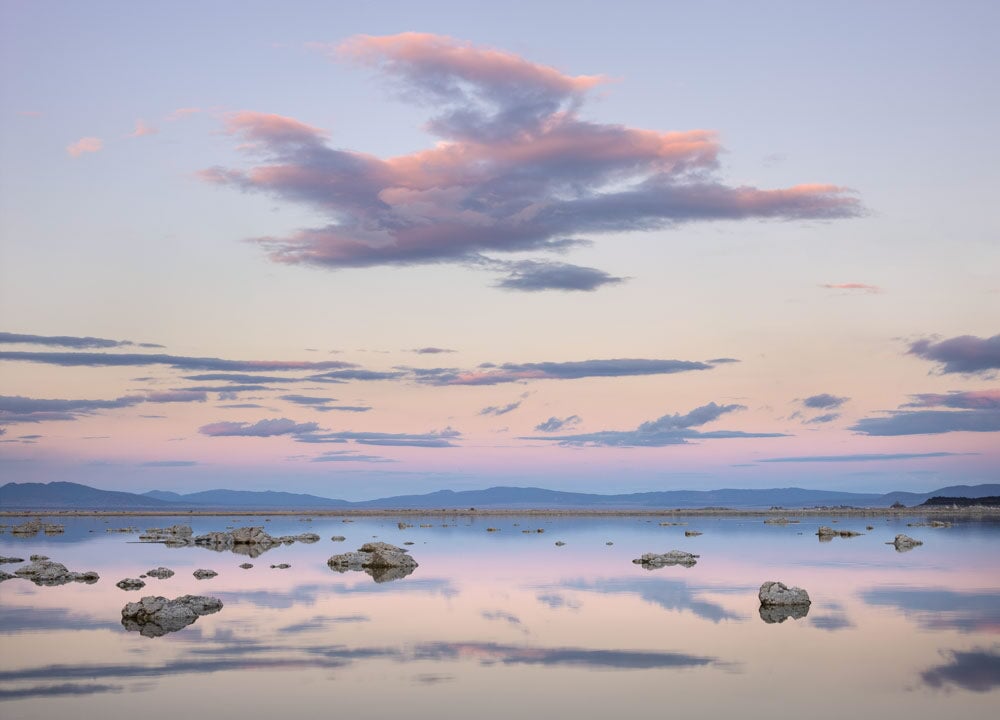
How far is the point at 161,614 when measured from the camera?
35.4m

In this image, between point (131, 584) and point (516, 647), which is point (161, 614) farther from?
point (516, 647)

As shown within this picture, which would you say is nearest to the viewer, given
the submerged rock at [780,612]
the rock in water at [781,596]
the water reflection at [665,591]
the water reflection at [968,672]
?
the water reflection at [968,672]

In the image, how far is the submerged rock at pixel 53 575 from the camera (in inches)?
2015

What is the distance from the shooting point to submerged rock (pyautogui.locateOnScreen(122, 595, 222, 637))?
3388cm

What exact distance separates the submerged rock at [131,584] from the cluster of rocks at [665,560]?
96.9 feet

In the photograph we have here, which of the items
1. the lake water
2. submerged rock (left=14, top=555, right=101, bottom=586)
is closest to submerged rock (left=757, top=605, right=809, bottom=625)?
the lake water

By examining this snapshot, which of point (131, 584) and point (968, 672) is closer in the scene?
point (968, 672)

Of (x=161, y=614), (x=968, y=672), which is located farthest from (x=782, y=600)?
(x=161, y=614)

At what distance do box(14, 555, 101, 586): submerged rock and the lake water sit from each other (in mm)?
1373

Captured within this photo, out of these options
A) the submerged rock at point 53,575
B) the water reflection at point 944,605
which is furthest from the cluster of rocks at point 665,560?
the submerged rock at point 53,575

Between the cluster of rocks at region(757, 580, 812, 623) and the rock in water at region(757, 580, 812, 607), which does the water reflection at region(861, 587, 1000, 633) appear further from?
the cluster of rocks at region(757, 580, 812, 623)

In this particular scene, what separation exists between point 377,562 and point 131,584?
55.2 ft

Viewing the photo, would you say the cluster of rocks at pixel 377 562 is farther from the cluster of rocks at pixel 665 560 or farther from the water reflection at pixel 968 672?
the water reflection at pixel 968 672

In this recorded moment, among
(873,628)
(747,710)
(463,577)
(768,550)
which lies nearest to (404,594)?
(463,577)
